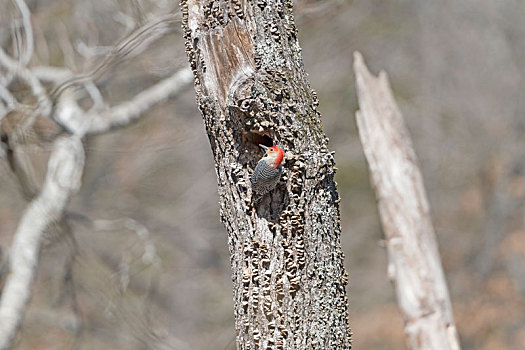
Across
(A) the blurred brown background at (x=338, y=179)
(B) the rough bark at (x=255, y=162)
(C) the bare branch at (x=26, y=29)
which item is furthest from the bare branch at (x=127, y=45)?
(B) the rough bark at (x=255, y=162)

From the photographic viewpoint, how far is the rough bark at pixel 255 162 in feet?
4.28

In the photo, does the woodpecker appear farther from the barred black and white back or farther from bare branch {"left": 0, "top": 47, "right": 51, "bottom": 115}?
bare branch {"left": 0, "top": 47, "right": 51, "bottom": 115}

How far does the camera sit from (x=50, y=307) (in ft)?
14.1

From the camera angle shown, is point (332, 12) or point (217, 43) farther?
point (332, 12)

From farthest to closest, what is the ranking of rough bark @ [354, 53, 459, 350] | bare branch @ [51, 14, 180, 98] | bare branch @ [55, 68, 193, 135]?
bare branch @ [55, 68, 193, 135], bare branch @ [51, 14, 180, 98], rough bark @ [354, 53, 459, 350]

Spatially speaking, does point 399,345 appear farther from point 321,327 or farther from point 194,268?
point 321,327

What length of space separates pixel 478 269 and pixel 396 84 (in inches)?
84.2

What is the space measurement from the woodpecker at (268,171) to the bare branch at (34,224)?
2.32m

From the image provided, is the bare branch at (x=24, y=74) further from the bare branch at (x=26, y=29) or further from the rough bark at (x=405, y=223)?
the rough bark at (x=405, y=223)

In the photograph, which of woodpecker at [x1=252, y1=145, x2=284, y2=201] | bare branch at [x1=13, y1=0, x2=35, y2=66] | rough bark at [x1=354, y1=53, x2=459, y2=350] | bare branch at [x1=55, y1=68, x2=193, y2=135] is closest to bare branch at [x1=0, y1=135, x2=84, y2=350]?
bare branch at [x1=55, y1=68, x2=193, y2=135]

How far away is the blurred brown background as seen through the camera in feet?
12.2

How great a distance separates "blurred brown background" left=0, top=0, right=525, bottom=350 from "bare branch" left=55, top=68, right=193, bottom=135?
0.35ft

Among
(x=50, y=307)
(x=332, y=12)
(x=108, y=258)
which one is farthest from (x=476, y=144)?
(x=50, y=307)

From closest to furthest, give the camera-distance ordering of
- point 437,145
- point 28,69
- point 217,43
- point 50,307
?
1. point 217,43
2. point 28,69
3. point 50,307
4. point 437,145
